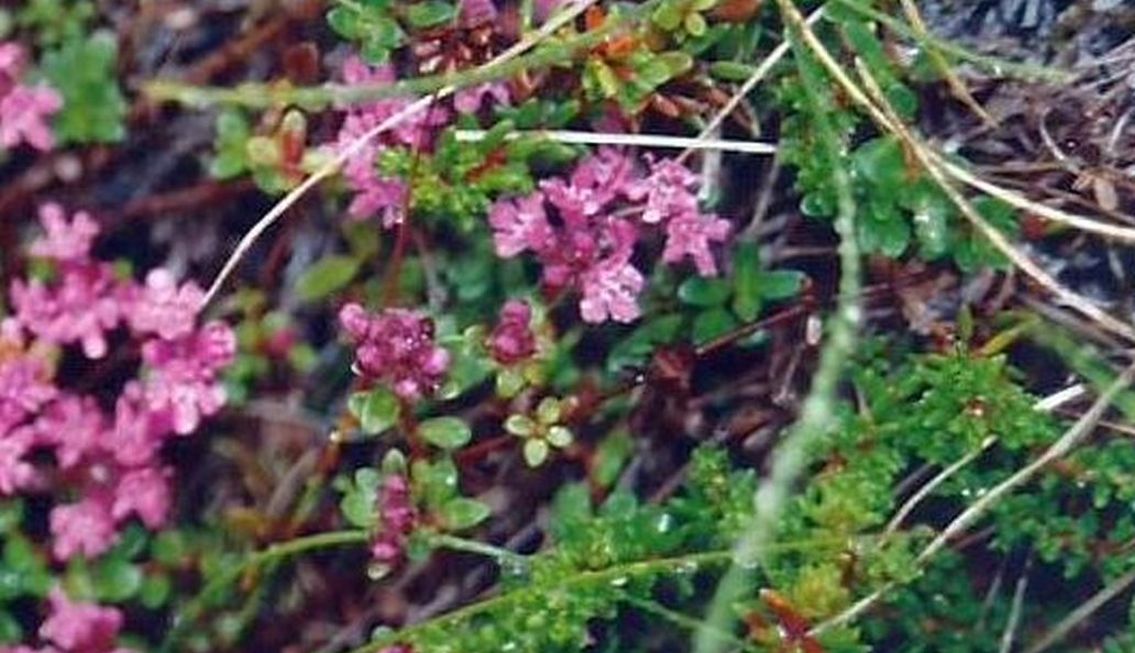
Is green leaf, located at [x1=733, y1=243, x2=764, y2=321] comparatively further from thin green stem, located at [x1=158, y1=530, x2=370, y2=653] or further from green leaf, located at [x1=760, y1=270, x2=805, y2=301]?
thin green stem, located at [x1=158, y1=530, x2=370, y2=653]

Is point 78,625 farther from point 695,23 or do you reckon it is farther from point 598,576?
point 695,23

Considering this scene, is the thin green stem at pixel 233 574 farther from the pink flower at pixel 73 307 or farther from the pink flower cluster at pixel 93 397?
the pink flower at pixel 73 307

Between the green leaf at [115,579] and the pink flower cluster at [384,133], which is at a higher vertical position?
the pink flower cluster at [384,133]

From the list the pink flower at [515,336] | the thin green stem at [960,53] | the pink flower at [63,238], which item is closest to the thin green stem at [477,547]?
the pink flower at [515,336]

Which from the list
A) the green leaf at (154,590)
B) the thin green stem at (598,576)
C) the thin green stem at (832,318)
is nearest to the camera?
the thin green stem at (832,318)

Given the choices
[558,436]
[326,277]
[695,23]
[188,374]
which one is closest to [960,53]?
[695,23]

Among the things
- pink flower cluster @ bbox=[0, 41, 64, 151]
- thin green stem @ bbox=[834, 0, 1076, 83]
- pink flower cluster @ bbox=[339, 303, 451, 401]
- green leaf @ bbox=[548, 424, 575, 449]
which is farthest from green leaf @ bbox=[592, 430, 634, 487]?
pink flower cluster @ bbox=[0, 41, 64, 151]
